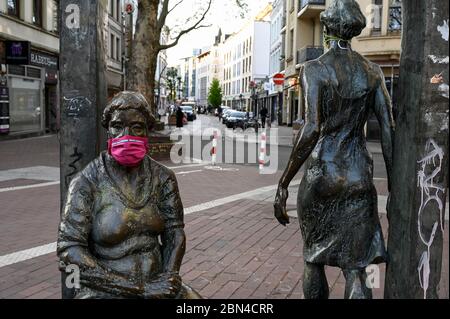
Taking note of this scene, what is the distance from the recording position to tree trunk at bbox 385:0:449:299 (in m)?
1.97

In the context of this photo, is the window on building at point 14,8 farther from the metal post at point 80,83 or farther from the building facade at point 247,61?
the building facade at point 247,61

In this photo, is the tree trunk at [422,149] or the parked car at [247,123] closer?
the tree trunk at [422,149]

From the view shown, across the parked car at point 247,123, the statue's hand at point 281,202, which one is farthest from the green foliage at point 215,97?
the statue's hand at point 281,202

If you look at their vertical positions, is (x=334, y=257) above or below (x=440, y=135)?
below

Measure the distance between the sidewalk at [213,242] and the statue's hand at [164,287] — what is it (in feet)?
3.59

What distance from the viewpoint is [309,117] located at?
8.87ft

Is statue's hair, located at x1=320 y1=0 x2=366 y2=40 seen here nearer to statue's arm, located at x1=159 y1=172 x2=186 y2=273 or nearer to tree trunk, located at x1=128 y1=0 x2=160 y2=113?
statue's arm, located at x1=159 y1=172 x2=186 y2=273

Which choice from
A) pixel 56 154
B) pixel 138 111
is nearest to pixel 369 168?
pixel 138 111

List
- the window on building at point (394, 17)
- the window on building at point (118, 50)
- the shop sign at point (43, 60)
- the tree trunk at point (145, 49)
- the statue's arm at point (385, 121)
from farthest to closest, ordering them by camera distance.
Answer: the window on building at point (118, 50) < the window on building at point (394, 17) < the shop sign at point (43, 60) < the tree trunk at point (145, 49) < the statue's arm at point (385, 121)

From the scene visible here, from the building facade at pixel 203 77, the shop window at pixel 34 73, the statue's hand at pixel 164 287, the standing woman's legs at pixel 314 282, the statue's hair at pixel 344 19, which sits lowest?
the standing woman's legs at pixel 314 282

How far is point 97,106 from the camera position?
110 inches

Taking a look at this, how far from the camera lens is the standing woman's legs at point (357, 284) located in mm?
2777
